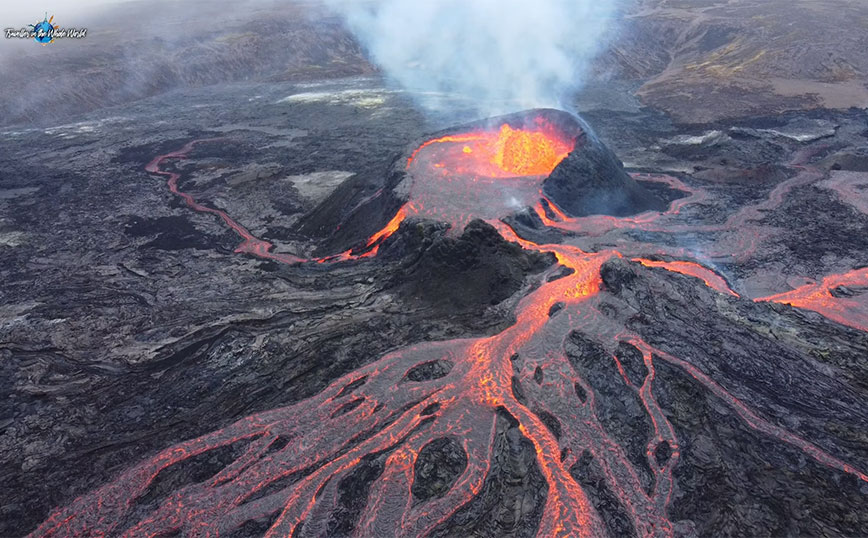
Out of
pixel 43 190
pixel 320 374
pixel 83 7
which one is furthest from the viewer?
pixel 83 7

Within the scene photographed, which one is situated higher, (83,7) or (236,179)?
(83,7)

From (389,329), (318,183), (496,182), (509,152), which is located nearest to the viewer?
(389,329)

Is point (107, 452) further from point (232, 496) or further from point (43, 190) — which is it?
point (43, 190)

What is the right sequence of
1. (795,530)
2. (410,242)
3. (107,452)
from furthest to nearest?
1. (410,242)
2. (107,452)
3. (795,530)

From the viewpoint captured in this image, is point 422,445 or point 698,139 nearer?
point 422,445

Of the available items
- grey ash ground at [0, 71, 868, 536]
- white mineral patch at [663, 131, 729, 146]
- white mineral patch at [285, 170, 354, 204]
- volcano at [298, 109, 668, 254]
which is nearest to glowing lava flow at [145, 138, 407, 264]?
volcano at [298, 109, 668, 254]

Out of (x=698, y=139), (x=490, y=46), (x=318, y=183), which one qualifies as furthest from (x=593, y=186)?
(x=490, y=46)

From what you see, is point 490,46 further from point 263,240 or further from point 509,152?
point 263,240

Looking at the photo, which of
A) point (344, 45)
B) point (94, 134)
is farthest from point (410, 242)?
point (344, 45)

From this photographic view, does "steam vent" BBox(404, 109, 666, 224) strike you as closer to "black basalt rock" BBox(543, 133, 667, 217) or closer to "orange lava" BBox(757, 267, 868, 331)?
"black basalt rock" BBox(543, 133, 667, 217)
